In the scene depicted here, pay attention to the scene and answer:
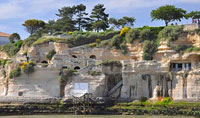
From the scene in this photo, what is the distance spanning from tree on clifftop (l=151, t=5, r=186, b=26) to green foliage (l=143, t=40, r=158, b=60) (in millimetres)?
6229

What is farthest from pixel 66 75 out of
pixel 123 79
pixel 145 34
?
pixel 145 34

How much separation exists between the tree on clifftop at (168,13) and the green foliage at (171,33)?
489 centimetres

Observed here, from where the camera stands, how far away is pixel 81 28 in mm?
57875

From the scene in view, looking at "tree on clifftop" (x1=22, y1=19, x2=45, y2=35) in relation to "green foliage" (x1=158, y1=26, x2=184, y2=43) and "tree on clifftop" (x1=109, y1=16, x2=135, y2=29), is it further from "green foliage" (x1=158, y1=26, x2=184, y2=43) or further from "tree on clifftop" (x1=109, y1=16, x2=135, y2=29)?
"green foliage" (x1=158, y1=26, x2=184, y2=43)

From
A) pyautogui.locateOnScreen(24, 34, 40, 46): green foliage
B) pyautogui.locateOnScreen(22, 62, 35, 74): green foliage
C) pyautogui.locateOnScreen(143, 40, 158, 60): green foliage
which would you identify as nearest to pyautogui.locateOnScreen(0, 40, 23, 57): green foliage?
pyautogui.locateOnScreen(24, 34, 40, 46): green foliage

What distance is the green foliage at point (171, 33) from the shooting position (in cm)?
3994

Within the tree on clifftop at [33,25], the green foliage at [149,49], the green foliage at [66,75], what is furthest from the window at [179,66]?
the tree on clifftop at [33,25]

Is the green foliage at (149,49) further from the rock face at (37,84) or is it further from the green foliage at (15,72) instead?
the green foliage at (15,72)

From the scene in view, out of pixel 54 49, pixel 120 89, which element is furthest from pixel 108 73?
pixel 54 49

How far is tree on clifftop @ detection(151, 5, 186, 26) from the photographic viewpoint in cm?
4538

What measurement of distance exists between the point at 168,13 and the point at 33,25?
2491cm

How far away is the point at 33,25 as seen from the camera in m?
59.2

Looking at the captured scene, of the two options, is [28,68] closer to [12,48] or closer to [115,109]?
[115,109]

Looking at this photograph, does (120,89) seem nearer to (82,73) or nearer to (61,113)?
(82,73)
